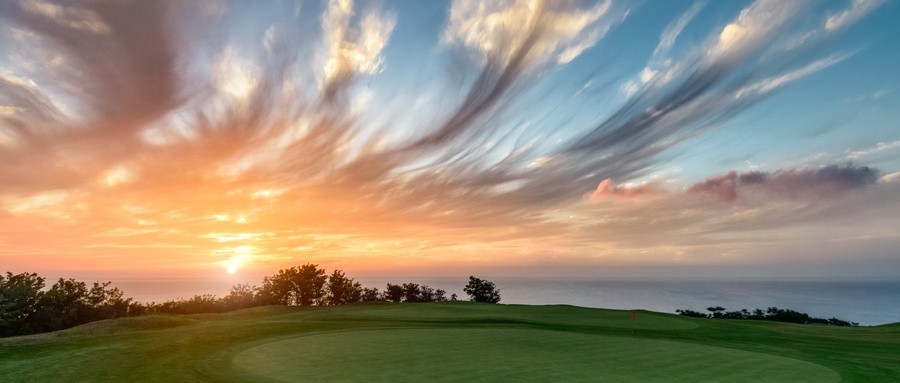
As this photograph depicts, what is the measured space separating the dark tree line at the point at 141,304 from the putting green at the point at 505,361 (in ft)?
100

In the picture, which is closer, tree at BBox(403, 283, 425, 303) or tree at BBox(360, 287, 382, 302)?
tree at BBox(403, 283, 425, 303)

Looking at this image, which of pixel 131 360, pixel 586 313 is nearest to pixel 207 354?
pixel 131 360

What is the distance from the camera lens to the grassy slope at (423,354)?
43.5ft

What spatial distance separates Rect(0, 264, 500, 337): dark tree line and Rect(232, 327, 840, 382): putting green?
30.5m

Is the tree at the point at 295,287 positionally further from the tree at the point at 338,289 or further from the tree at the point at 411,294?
the tree at the point at 411,294

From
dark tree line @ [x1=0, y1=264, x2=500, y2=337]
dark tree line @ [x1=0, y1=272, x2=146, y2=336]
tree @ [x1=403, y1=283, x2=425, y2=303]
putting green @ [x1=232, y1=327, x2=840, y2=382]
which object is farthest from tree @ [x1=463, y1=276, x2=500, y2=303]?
putting green @ [x1=232, y1=327, x2=840, y2=382]

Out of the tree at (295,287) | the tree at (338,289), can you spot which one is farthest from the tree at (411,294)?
the tree at (295,287)

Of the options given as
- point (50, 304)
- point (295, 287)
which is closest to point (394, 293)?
point (295, 287)

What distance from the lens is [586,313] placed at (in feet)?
116

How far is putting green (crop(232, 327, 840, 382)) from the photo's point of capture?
12828 millimetres

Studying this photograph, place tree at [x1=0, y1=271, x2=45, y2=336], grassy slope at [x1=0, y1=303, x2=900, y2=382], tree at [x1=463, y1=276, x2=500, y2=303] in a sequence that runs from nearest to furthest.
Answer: grassy slope at [x1=0, y1=303, x2=900, y2=382]
tree at [x1=0, y1=271, x2=45, y2=336]
tree at [x1=463, y1=276, x2=500, y2=303]

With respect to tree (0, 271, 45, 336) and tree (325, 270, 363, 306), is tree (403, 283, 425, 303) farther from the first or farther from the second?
tree (0, 271, 45, 336)

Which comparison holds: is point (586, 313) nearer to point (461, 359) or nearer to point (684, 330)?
point (684, 330)

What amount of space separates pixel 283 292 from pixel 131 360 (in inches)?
1596
